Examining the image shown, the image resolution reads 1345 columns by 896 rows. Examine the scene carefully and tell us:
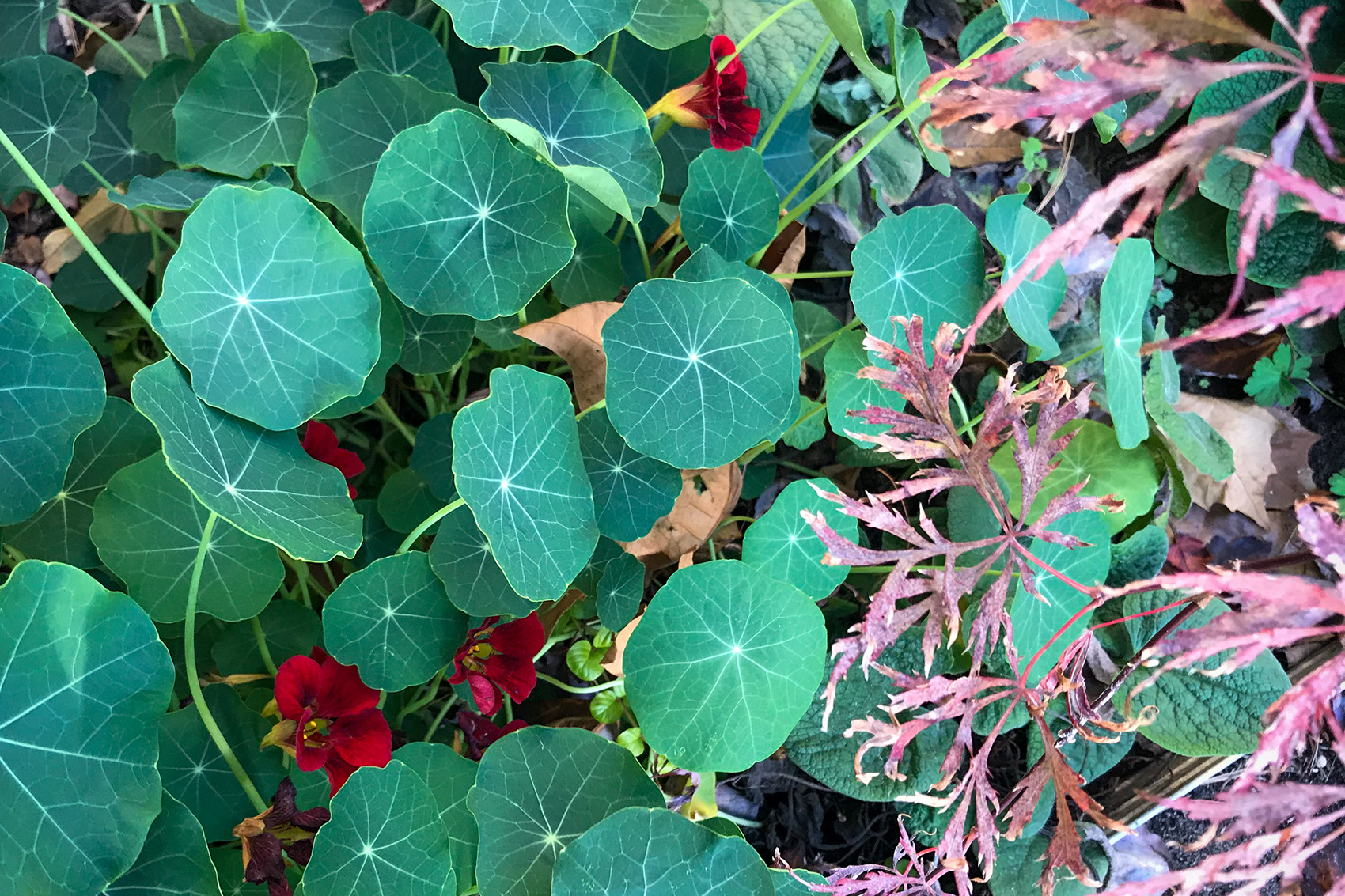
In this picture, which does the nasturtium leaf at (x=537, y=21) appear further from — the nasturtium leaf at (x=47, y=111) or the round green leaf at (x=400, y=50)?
the nasturtium leaf at (x=47, y=111)

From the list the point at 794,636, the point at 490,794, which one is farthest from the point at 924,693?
the point at 490,794

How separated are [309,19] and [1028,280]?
1.22 metres

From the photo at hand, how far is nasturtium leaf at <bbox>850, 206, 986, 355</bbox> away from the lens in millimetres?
1302

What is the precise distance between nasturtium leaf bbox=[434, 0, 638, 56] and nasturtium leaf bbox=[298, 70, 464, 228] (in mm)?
151

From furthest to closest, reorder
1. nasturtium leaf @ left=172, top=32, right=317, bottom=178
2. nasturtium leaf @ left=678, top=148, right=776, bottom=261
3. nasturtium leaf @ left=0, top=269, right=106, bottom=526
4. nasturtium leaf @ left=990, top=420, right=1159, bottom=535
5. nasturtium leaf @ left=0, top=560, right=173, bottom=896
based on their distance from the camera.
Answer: nasturtium leaf @ left=990, top=420, right=1159, bottom=535 → nasturtium leaf @ left=678, top=148, right=776, bottom=261 → nasturtium leaf @ left=172, top=32, right=317, bottom=178 → nasturtium leaf @ left=0, top=269, right=106, bottom=526 → nasturtium leaf @ left=0, top=560, right=173, bottom=896

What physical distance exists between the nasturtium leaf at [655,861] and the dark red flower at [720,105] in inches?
37.3

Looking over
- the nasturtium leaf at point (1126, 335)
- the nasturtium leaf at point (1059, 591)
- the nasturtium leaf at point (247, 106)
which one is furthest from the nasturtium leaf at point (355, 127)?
the nasturtium leaf at point (1059, 591)

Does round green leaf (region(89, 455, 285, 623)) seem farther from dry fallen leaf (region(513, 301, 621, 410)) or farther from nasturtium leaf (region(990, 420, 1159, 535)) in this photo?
nasturtium leaf (region(990, 420, 1159, 535))

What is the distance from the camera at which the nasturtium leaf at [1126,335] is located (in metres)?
1.32

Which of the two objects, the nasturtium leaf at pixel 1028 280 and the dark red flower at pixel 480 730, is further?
the nasturtium leaf at pixel 1028 280

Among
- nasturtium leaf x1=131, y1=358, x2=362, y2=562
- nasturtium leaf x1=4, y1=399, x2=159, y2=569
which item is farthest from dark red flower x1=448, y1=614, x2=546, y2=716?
nasturtium leaf x1=4, y1=399, x2=159, y2=569

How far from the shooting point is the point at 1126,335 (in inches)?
55.8

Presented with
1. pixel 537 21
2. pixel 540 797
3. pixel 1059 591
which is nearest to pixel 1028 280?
pixel 1059 591

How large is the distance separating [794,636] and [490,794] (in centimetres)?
48
